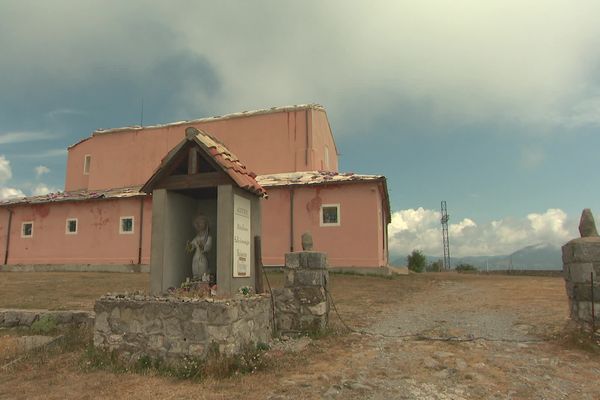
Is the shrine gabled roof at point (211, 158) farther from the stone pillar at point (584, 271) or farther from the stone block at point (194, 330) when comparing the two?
the stone pillar at point (584, 271)

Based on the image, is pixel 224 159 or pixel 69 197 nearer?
pixel 224 159

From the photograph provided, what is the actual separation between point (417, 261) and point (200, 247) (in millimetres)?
35744

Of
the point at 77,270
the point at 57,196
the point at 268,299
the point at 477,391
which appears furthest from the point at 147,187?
the point at 57,196

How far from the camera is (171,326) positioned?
6.51 meters

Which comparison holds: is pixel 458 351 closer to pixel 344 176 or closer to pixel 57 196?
pixel 344 176

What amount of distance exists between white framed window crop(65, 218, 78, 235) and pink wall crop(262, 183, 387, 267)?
11571mm

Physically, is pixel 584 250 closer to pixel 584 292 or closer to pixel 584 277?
pixel 584 277

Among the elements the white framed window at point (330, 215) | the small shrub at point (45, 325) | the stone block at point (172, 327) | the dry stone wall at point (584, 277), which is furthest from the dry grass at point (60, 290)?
the dry stone wall at point (584, 277)

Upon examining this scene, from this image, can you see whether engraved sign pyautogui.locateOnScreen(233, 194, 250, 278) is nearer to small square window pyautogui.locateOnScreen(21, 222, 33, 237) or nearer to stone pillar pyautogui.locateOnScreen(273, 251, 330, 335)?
stone pillar pyautogui.locateOnScreen(273, 251, 330, 335)

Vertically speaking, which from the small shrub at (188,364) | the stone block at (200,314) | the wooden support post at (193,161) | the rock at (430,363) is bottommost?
the rock at (430,363)

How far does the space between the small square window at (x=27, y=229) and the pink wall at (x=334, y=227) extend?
14744mm

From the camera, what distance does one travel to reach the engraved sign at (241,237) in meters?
7.55

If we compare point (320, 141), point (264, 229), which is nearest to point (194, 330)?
point (264, 229)

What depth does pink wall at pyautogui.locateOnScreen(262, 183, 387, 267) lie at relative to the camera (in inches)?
793
